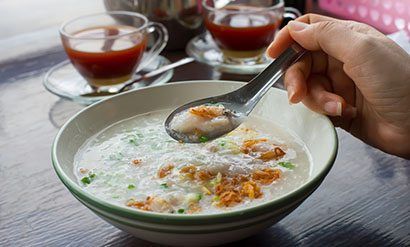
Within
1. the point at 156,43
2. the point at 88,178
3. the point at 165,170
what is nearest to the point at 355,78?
the point at 165,170

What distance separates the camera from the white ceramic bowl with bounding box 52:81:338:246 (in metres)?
0.92

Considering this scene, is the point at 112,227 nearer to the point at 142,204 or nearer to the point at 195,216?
the point at 142,204

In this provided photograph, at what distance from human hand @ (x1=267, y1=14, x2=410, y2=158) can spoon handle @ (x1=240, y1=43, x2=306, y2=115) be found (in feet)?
0.07

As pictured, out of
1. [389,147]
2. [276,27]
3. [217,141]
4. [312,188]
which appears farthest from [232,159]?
[276,27]

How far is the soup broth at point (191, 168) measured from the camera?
3.48 feet

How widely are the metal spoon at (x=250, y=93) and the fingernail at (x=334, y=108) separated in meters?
0.13

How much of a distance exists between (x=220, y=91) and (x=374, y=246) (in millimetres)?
496

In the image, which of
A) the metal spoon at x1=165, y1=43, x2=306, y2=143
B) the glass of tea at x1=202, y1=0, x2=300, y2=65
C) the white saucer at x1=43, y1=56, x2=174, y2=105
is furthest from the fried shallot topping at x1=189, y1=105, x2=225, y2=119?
the glass of tea at x1=202, y1=0, x2=300, y2=65

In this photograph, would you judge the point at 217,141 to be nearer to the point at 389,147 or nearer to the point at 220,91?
the point at 220,91

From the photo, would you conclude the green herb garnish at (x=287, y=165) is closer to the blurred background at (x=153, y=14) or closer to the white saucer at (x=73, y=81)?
the white saucer at (x=73, y=81)

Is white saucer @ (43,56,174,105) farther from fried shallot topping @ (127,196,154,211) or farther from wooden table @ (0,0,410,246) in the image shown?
fried shallot topping @ (127,196,154,211)

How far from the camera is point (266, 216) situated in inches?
37.3

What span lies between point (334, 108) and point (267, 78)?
6.3 inches

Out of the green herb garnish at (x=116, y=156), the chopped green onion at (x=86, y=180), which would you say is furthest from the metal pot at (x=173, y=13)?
the chopped green onion at (x=86, y=180)
